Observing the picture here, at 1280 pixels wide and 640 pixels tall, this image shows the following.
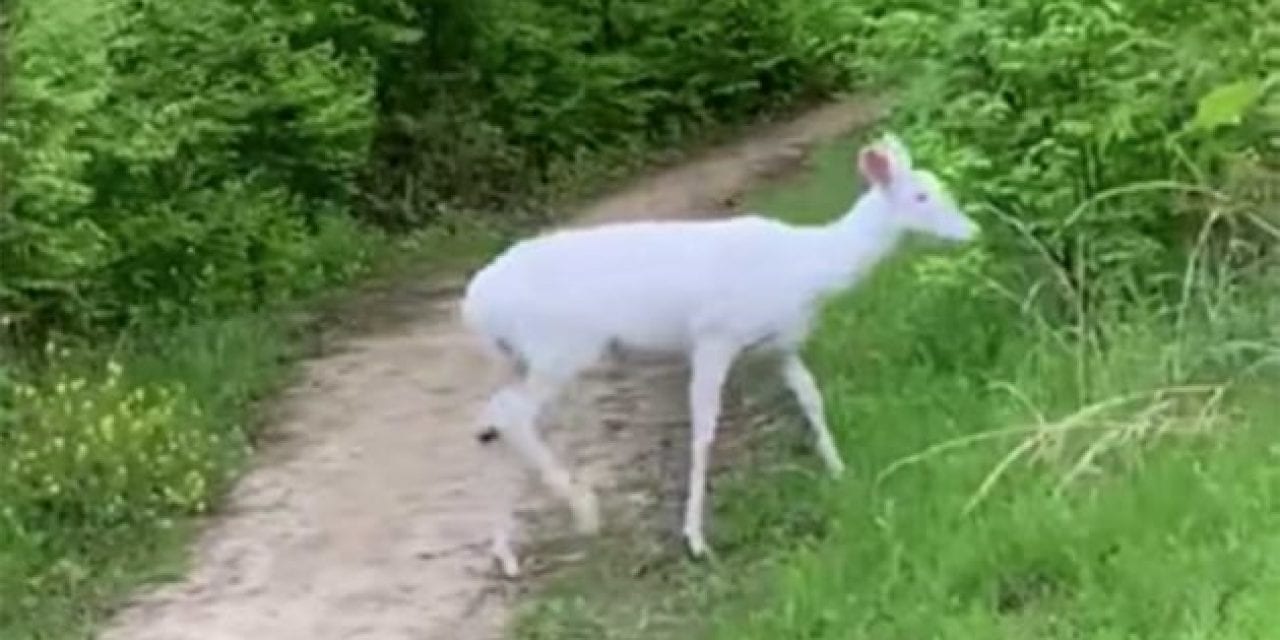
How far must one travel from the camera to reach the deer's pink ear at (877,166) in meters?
9.76

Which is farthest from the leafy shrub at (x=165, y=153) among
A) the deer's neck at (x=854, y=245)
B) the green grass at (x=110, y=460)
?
the deer's neck at (x=854, y=245)

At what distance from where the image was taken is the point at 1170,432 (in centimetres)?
890

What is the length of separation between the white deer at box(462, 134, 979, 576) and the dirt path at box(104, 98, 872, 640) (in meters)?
0.43

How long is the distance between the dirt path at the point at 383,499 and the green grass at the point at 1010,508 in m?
0.44

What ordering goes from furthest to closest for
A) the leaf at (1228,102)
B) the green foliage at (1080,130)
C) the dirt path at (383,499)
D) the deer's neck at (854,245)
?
the green foliage at (1080,130)
the deer's neck at (854,245)
the dirt path at (383,499)
the leaf at (1228,102)

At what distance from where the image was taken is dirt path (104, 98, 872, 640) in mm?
9523

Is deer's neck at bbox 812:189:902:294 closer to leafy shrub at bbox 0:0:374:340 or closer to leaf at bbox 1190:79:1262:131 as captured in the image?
leafy shrub at bbox 0:0:374:340

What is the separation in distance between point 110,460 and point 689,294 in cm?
252

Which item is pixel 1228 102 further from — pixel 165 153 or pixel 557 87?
pixel 557 87

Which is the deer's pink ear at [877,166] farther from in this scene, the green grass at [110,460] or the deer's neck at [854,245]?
the green grass at [110,460]

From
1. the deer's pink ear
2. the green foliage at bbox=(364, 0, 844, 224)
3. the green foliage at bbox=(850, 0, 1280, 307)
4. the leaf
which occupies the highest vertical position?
the leaf

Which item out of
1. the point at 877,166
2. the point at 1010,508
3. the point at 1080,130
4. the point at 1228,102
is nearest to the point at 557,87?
the point at 1080,130

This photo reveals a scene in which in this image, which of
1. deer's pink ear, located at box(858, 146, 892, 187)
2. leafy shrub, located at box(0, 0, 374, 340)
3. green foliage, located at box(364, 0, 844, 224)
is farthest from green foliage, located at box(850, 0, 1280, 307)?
green foliage, located at box(364, 0, 844, 224)

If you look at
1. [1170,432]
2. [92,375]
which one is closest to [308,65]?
[92,375]
